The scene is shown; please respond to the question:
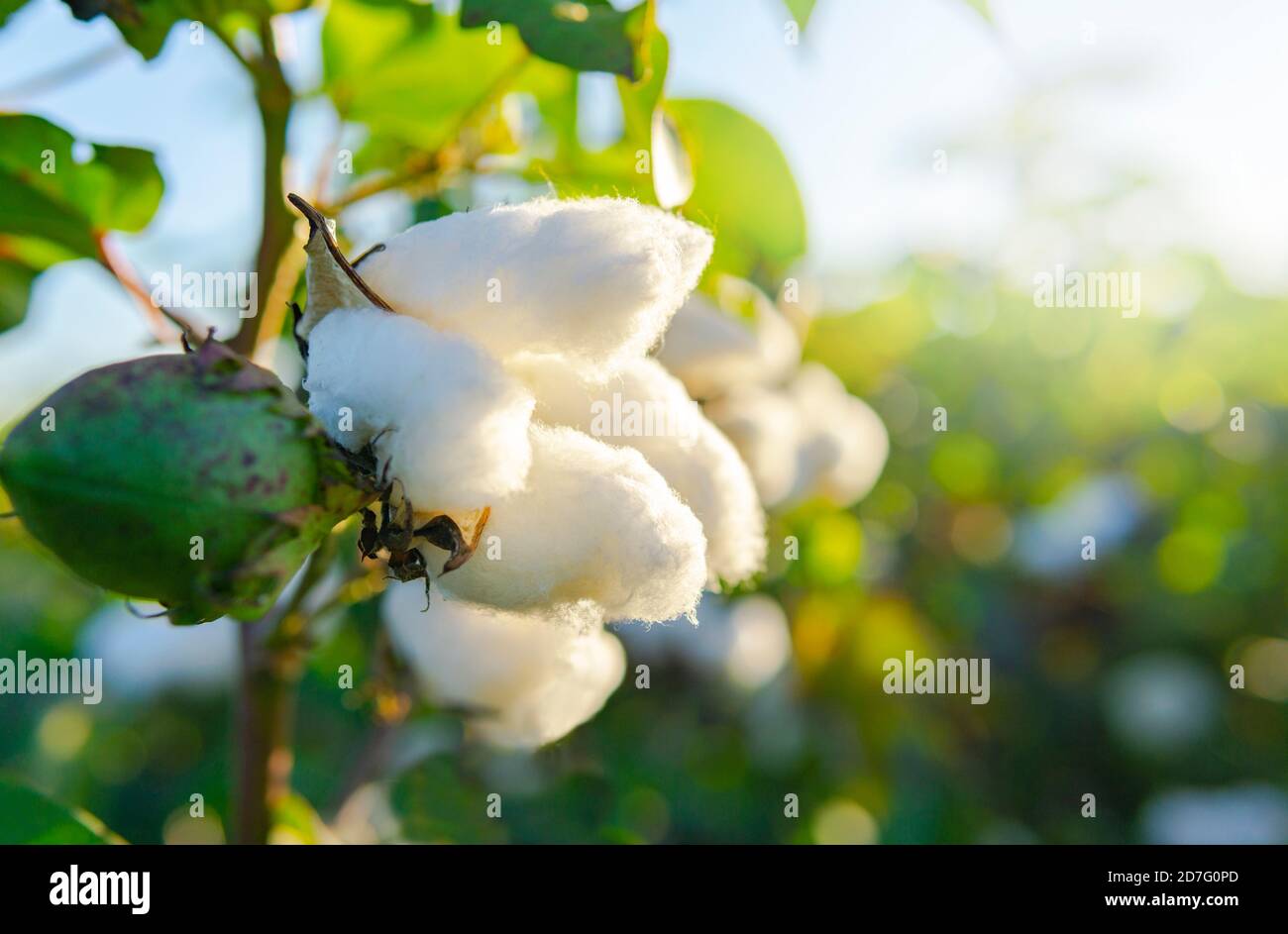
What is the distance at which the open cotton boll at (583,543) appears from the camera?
542 millimetres

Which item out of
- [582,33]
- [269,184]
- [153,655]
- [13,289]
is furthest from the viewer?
[153,655]

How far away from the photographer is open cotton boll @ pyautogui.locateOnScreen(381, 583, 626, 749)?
2.68ft

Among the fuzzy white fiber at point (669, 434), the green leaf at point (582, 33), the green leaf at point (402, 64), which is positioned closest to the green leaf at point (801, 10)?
the green leaf at point (582, 33)

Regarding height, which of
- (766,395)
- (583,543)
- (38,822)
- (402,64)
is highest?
(402,64)

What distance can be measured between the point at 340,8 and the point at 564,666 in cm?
59

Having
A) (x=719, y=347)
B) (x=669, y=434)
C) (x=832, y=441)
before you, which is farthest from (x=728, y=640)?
(x=669, y=434)

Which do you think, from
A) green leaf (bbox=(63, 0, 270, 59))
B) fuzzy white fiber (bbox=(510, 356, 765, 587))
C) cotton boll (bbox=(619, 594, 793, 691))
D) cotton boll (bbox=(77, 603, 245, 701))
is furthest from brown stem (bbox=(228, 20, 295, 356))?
cotton boll (bbox=(77, 603, 245, 701))

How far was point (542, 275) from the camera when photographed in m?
0.54

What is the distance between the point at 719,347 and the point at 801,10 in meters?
0.40

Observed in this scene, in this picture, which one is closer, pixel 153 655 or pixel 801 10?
pixel 801 10

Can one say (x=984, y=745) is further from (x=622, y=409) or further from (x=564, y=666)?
(x=622, y=409)

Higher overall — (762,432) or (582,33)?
(582,33)

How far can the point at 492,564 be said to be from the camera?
21.4 inches

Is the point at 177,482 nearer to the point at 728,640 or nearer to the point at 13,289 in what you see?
the point at 13,289
